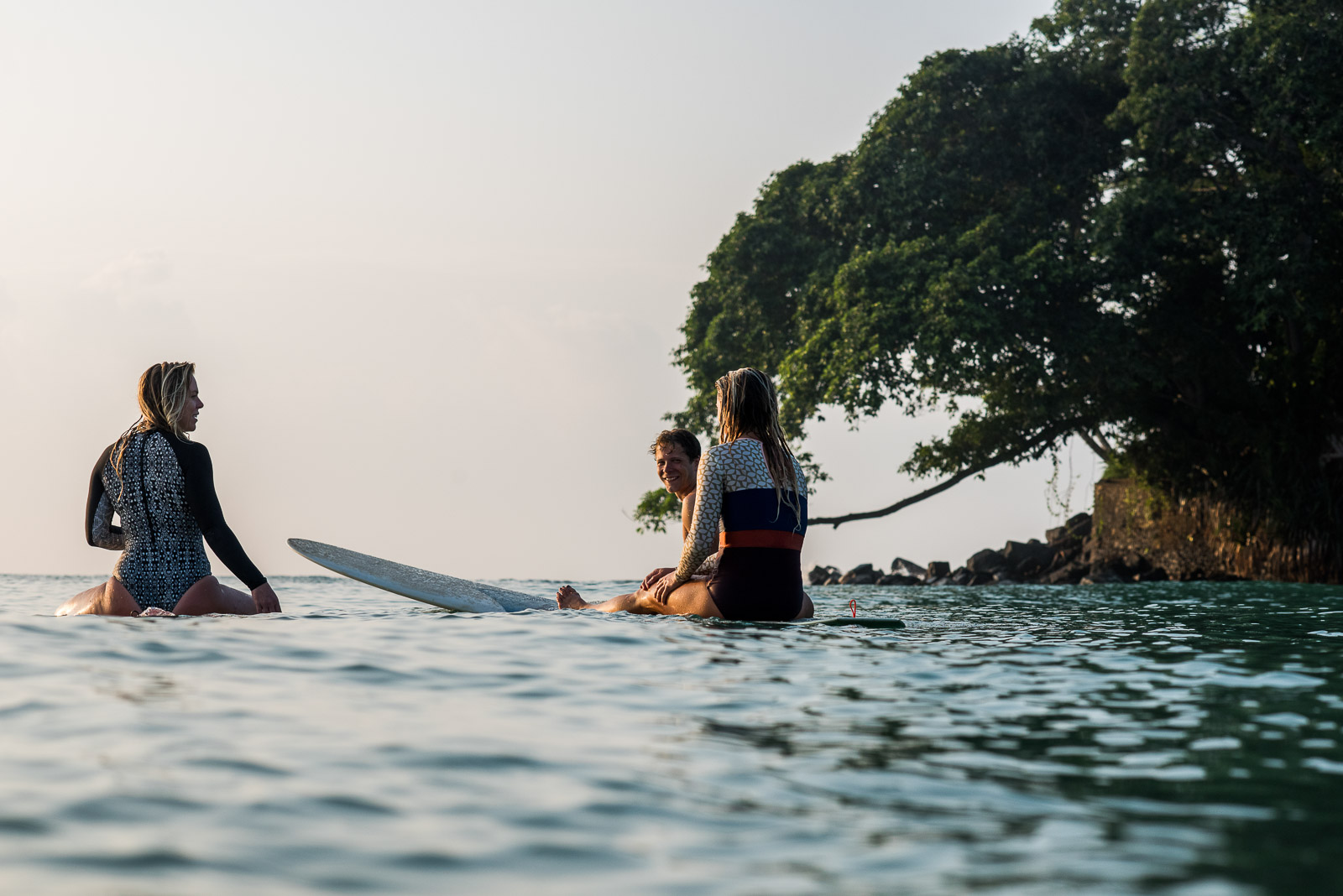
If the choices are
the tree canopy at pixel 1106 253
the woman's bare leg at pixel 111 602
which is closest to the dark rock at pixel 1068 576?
the tree canopy at pixel 1106 253

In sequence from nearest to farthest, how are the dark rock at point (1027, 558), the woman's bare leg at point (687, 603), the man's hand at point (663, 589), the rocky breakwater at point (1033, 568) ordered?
the woman's bare leg at point (687, 603)
the man's hand at point (663, 589)
the rocky breakwater at point (1033, 568)
the dark rock at point (1027, 558)

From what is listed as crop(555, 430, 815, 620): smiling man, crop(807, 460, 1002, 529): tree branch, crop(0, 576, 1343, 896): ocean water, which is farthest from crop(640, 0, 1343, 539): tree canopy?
crop(0, 576, 1343, 896): ocean water

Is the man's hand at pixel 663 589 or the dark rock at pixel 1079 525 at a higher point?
the dark rock at pixel 1079 525

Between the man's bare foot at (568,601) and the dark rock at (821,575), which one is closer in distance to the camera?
the man's bare foot at (568,601)

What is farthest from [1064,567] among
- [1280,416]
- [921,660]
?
[921,660]

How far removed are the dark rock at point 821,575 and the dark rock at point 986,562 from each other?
3.03 metres

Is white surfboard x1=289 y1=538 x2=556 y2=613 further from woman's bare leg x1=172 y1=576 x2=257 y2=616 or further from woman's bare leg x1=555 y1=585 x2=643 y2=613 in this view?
woman's bare leg x1=172 y1=576 x2=257 y2=616

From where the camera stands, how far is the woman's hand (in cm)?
671

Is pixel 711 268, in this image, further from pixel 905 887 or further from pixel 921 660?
pixel 905 887

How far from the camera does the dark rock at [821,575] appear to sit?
25656mm

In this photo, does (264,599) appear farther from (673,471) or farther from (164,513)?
(673,471)

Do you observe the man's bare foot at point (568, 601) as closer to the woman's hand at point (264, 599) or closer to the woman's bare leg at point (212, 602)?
the woman's hand at point (264, 599)

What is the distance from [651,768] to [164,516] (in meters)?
4.78

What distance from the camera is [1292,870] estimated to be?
6.41 feet
